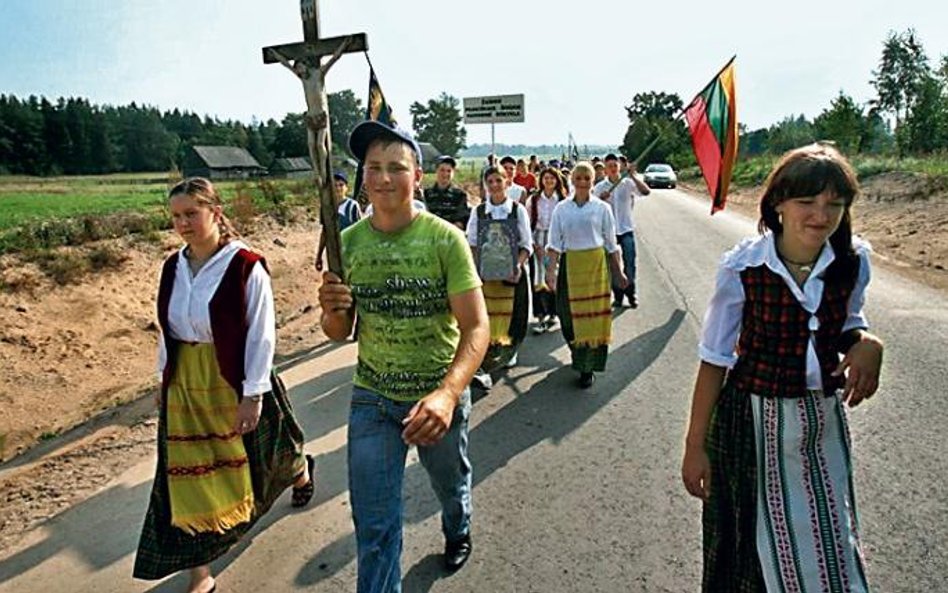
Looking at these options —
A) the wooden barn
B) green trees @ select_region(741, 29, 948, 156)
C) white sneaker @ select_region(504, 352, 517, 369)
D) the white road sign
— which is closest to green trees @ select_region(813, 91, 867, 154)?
green trees @ select_region(741, 29, 948, 156)

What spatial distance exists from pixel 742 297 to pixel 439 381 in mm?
1067

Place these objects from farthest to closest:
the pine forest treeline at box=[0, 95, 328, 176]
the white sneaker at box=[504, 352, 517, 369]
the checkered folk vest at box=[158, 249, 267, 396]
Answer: the pine forest treeline at box=[0, 95, 328, 176] < the white sneaker at box=[504, 352, 517, 369] < the checkered folk vest at box=[158, 249, 267, 396]

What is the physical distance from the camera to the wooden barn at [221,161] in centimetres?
6270

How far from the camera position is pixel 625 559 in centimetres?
293

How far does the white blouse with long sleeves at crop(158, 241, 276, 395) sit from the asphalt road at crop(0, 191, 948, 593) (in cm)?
101

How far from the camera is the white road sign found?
12352 millimetres

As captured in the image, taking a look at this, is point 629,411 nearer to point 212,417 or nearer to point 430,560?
point 430,560

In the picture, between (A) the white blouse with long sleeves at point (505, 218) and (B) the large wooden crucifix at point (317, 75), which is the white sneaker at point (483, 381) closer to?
(A) the white blouse with long sleeves at point (505, 218)

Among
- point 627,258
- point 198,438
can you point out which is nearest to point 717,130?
point 627,258

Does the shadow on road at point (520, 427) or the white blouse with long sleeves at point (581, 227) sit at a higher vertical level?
the white blouse with long sleeves at point (581, 227)

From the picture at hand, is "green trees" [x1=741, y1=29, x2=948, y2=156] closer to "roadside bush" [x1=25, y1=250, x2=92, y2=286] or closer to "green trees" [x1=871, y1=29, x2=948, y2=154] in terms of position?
"green trees" [x1=871, y1=29, x2=948, y2=154]

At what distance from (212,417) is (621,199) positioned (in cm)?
664

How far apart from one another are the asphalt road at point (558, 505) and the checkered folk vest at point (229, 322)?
39.6 inches

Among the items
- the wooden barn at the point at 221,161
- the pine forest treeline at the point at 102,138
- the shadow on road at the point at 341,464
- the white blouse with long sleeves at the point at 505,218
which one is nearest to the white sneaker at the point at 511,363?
the shadow on road at the point at 341,464
